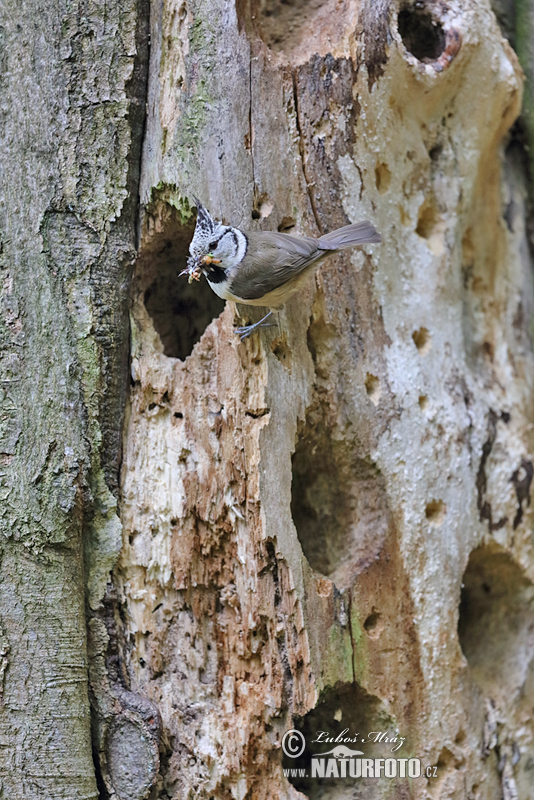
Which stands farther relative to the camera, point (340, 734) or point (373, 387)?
point (373, 387)

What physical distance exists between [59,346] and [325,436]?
38.8 inches

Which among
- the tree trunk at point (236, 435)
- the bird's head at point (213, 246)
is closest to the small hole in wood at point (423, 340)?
the tree trunk at point (236, 435)

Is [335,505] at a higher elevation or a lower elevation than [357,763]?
higher

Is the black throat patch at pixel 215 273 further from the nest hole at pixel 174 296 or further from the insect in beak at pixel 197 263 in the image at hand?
the nest hole at pixel 174 296

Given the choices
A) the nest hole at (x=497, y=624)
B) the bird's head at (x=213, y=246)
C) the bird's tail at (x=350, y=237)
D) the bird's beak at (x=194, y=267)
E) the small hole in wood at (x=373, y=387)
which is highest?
the bird's tail at (x=350, y=237)

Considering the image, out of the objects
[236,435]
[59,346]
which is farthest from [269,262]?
[59,346]

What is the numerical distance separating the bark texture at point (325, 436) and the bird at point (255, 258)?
0.10 meters

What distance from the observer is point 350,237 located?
8.18ft

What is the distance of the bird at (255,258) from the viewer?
235cm

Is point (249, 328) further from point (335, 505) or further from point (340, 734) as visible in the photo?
point (340, 734)

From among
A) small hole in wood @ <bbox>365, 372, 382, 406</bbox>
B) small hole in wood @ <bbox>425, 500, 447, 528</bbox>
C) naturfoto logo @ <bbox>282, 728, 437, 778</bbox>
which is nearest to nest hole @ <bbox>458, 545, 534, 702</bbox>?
small hole in wood @ <bbox>425, 500, 447, 528</bbox>

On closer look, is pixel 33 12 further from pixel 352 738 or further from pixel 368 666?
pixel 352 738

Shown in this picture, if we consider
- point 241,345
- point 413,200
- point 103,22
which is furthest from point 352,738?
point 103,22

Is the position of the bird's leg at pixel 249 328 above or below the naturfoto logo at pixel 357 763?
above
